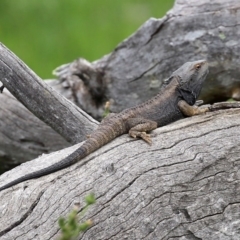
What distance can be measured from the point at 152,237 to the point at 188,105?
1294mm

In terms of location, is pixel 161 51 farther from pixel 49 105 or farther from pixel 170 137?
pixel 170 137

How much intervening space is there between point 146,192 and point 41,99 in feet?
4.97

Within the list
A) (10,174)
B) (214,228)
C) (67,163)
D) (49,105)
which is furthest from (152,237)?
(49,105)

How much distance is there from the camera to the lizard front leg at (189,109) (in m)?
5.72

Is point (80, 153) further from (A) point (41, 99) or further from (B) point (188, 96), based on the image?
(B) point (188, 96)

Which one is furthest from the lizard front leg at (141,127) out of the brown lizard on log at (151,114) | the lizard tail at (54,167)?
the lizard tail at (54,167)

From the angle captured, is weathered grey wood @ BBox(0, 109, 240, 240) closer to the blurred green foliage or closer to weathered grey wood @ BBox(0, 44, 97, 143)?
weathered grey wood @ BBox(0, 44, 97, 143)

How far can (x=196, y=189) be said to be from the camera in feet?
16.9

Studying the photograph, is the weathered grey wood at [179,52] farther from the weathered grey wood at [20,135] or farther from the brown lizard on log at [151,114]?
the brown lizard on log at [151,114]

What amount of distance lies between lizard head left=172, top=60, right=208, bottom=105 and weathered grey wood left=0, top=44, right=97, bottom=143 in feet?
2.54

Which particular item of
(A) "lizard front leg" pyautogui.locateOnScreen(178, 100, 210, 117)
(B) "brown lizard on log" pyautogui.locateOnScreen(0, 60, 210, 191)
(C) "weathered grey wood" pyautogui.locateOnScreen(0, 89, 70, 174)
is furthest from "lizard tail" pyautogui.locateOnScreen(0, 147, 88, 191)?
(C) "weathered grey wood" pyautogui.locateOnScreen(0, 89, 70, 174)

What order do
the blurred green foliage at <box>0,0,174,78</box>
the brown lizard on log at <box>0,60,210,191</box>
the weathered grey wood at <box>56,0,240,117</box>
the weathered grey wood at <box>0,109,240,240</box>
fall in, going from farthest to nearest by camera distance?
the blurred green foliage at <box>0,0,174,78</box> < the weathered grey wood at <box>56,0,240,117</box> < the brown lizard on log at <box>0,60,210,191</box> < the weathered grey wood at <box>0,109,240,240</box>

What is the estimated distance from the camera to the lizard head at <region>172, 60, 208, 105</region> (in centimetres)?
616

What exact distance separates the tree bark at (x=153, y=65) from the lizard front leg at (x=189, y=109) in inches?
62.3
